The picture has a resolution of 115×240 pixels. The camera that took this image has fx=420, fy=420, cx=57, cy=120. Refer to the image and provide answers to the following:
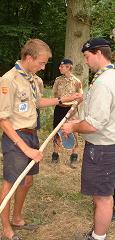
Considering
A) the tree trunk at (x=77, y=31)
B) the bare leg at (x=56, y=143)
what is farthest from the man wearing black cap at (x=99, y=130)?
the tree trunk at (x=77, y=31)

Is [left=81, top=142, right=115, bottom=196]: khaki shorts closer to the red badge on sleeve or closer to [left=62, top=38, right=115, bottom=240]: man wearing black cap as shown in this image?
[left=62, top=38, right=115, bottom=240]: man wearing black cap

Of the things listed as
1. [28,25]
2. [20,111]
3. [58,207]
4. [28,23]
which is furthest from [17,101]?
[28,23]

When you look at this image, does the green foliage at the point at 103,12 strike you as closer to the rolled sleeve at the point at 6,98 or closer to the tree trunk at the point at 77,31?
the tree trunk at the point at 77,31

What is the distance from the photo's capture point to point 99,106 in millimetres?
3496

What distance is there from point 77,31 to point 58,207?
4.73 metres

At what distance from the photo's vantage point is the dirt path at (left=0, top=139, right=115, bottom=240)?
4.51 meters

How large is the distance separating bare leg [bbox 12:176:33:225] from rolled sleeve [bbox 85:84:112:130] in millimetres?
1075

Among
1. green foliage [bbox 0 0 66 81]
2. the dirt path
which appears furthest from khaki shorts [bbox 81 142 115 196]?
green foliage [bbox 0 0 66 81]

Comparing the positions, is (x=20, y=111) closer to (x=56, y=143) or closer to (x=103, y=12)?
(x=56, y=143)

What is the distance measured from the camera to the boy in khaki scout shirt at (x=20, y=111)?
146 inches

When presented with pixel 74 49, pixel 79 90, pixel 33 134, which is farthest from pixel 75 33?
pixel 33 134

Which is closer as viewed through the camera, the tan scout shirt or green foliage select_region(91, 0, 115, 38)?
the tan scout shirt

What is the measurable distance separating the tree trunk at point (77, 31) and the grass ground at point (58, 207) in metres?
3.04

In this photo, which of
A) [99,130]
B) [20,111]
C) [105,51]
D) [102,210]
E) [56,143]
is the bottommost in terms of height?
[56,143]
